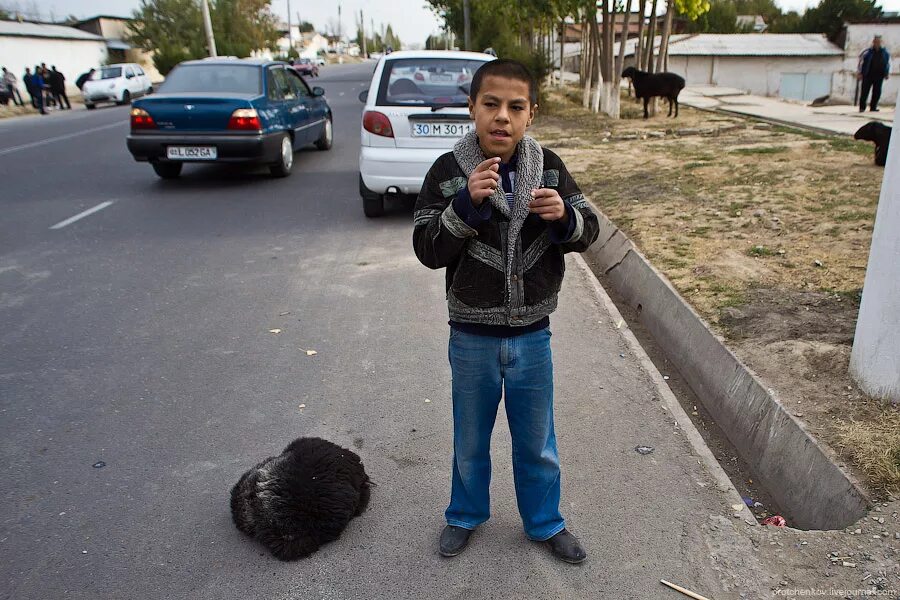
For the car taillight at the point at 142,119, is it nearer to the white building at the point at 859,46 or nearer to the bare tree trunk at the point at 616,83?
the bare tree trunk at the point at 616,83

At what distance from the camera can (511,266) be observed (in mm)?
2330

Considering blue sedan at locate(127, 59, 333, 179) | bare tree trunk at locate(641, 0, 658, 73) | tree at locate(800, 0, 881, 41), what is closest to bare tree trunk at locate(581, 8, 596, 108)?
bare tree trunk at locate(641, 0, 658, 73)

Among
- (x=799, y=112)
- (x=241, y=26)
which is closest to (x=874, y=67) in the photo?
(x=799, y=112)

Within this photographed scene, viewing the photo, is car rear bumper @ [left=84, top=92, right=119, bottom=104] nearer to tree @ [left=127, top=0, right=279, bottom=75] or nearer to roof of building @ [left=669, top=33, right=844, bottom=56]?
tree @ [left=127, top=0, right=279, bottom=75]

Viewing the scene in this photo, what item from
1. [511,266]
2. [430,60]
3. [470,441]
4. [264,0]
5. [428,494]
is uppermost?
[264,0]

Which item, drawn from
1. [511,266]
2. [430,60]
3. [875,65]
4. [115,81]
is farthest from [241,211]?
[115,81]

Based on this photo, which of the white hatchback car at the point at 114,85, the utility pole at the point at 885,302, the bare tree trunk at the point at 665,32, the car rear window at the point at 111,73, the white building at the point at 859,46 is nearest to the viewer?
the utility pole at the point at 885,302

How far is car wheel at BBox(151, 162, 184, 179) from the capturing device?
10.6 m

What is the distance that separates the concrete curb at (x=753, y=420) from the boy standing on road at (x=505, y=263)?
3.40ft

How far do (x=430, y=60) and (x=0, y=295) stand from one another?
4.82 meters

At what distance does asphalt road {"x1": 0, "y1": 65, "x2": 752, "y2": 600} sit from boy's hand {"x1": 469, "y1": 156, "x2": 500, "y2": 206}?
1.43 meters

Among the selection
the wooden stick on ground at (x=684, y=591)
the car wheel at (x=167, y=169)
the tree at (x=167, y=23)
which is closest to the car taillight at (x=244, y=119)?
the car wheel at (x=167, y=169)

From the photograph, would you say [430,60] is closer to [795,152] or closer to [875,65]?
[795,152]

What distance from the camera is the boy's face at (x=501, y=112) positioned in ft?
7.15
